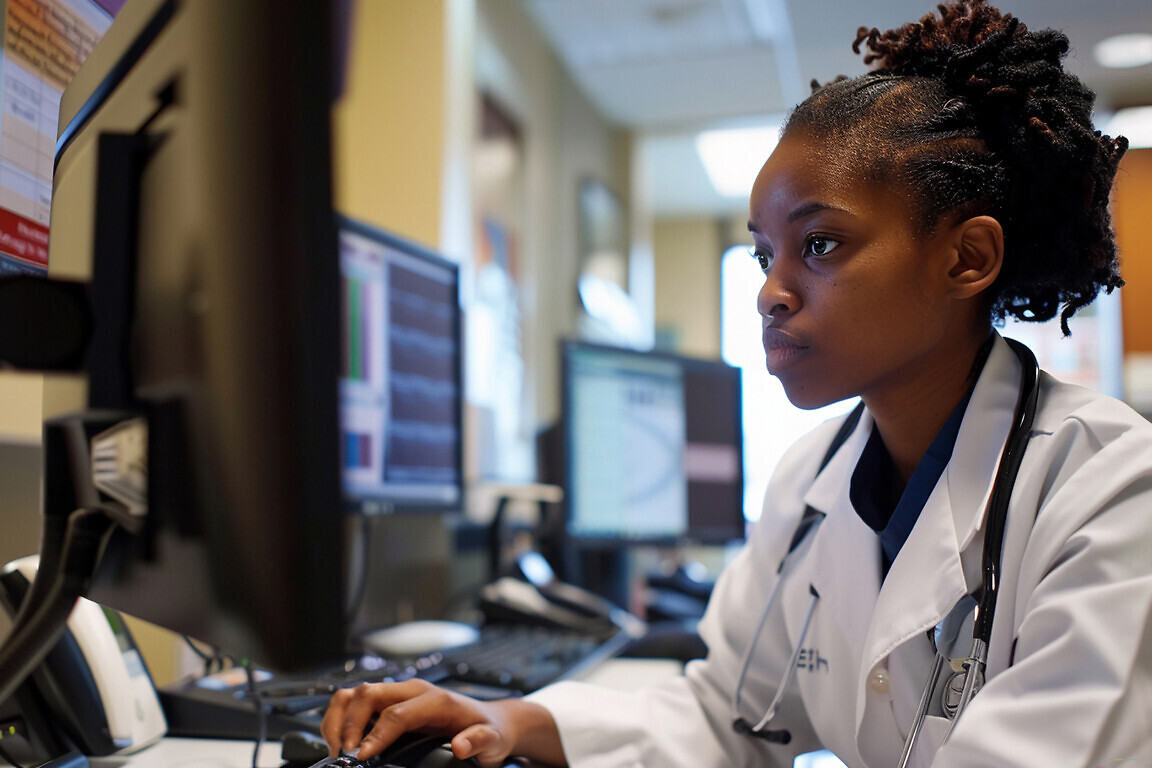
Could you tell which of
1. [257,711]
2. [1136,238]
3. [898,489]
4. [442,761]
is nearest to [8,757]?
[257,711]

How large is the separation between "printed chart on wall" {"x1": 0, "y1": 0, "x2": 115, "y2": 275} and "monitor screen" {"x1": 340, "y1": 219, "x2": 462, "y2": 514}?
508 millimetres

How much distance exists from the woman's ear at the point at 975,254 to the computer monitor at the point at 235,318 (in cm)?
51

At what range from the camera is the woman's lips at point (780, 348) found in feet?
2.23

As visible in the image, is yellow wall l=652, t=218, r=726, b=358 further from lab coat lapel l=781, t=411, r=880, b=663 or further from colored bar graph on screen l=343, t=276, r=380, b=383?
lab coat lapel l=781, t=411, r=880, b=663

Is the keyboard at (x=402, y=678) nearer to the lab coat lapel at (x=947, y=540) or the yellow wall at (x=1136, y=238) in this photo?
the lab coat lapel at (x=947, y=540)

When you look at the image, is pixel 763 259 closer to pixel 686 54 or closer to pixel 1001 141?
pixel 1001 141

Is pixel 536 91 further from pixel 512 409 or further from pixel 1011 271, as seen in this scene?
pixel 1011 271

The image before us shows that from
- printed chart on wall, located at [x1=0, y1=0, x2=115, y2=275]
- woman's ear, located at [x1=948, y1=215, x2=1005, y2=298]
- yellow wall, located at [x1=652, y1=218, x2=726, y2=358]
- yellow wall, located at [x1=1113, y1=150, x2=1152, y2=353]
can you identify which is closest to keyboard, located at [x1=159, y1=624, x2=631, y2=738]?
printed chart on wall, located at [x1=0, y1=0, x2=115, y2=275]

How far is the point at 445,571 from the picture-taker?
167 cm

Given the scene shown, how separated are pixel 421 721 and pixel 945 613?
39 centimetres

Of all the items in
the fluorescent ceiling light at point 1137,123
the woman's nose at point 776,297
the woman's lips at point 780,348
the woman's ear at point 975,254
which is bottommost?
the woman's lips at point 780,348

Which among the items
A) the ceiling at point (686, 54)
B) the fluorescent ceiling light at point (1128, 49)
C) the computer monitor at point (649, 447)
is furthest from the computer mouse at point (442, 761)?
the ceiling at point (686, 54)

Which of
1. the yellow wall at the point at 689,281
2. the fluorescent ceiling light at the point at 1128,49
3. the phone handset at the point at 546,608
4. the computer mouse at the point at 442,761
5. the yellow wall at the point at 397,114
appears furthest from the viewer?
the yellow wall at the point at 689,281

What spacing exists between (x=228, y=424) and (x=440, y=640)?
83 cm
